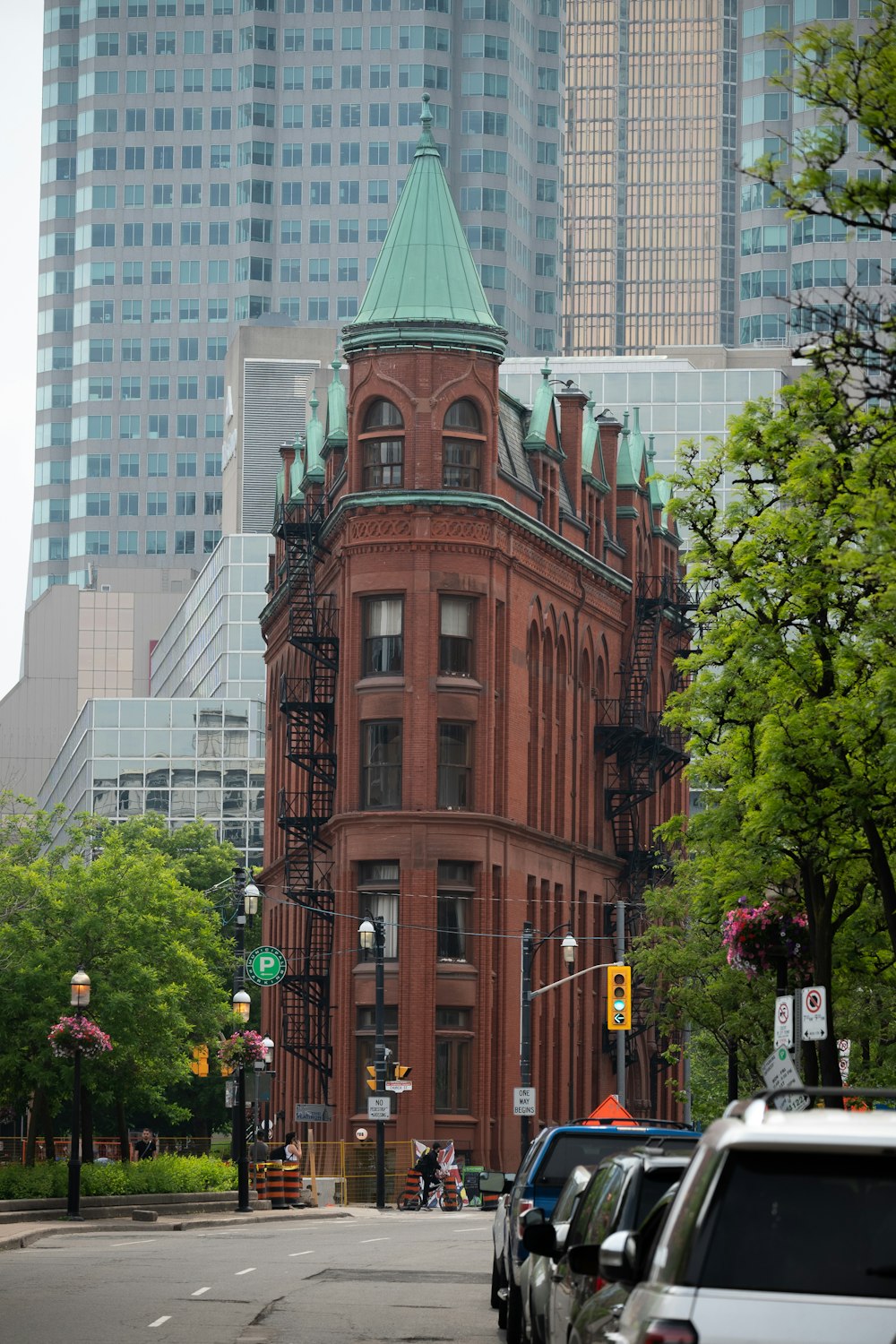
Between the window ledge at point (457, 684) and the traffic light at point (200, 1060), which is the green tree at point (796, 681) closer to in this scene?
the traffic light at point (200, 1060)

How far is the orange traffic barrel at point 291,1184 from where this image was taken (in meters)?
55.8

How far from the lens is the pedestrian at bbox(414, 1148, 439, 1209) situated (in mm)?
61312

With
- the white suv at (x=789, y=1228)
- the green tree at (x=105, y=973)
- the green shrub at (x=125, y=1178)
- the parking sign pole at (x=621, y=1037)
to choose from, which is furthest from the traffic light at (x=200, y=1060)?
the white suv at (x=789, y=1228)

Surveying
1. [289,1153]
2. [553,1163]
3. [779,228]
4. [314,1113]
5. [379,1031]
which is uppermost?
[779,228]

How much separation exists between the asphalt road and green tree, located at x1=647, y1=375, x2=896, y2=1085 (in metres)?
6.06

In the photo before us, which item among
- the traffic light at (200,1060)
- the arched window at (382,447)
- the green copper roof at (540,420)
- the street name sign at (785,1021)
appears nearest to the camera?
the street name sign at (785,1021)

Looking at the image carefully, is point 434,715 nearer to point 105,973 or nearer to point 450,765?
point 450,765

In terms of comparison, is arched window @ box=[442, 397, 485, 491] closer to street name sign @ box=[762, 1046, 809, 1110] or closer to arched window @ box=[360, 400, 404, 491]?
arched window @ box=[360, 400, 404, 491]

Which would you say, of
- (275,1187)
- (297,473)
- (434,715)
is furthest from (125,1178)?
(297,473)

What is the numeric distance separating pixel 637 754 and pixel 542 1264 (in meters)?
64.5

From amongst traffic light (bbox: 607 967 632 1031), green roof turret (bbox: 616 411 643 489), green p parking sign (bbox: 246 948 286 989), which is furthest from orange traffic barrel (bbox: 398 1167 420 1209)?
green roof turret (bbox: 616 411 643 489)

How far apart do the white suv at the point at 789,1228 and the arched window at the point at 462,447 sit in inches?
2392

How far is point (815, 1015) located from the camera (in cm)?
2673

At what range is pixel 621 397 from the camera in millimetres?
132500
